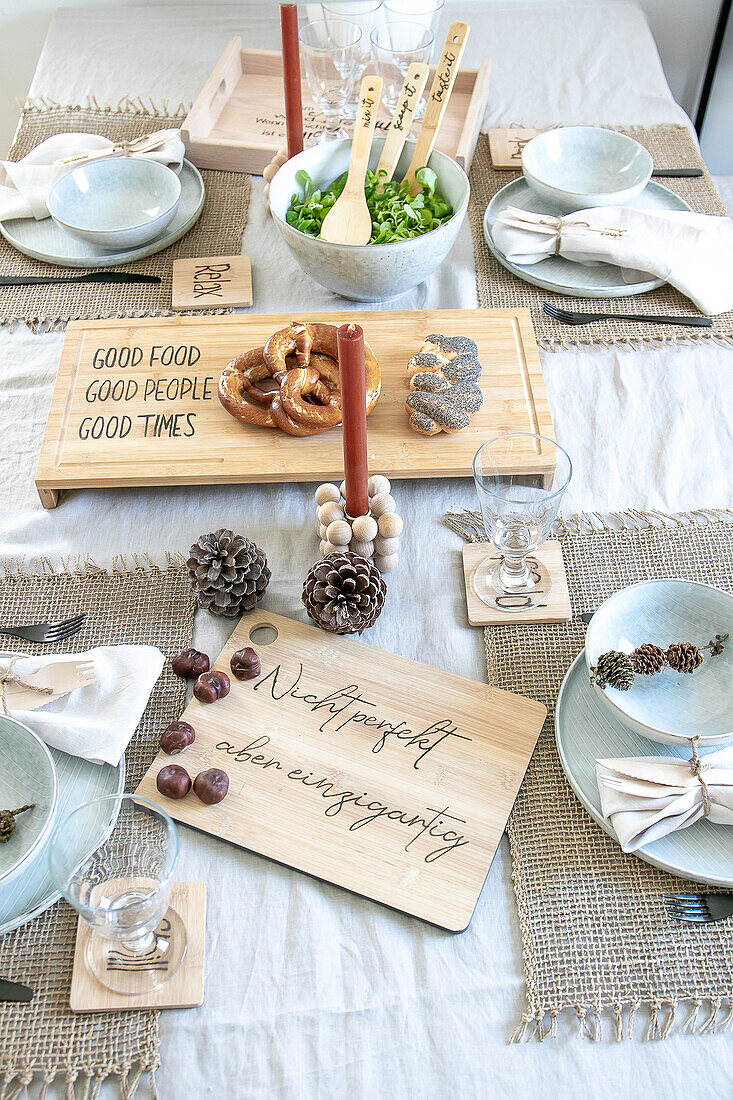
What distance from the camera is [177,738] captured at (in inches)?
31.2

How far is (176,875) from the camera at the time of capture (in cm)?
74

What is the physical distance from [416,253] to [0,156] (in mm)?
1457

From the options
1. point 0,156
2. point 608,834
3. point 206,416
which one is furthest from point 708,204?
point 0,156

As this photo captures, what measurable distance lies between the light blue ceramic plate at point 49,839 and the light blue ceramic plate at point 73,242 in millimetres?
791

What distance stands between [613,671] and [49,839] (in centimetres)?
49

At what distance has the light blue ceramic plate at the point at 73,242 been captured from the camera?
4.27 feet

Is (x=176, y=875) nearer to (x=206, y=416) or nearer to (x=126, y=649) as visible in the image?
(x=126, y=649)

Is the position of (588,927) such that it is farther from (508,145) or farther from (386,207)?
(508,145)

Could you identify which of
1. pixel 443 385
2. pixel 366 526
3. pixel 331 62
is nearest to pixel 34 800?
pixel 366 526

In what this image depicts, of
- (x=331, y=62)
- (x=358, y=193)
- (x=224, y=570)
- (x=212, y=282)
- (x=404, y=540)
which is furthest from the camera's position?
(x=331, y=62)

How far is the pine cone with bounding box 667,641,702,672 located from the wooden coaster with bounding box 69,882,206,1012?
45 centimetres

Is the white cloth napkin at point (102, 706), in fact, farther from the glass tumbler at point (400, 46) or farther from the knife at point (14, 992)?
the glass tumbler at point (400, 46)

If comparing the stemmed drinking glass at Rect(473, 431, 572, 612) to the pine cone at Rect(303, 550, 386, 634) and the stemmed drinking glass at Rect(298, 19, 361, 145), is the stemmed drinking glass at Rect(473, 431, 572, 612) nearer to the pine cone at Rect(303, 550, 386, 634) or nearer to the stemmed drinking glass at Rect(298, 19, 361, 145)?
the pine cone at Rect(303, 550, 386, 634)

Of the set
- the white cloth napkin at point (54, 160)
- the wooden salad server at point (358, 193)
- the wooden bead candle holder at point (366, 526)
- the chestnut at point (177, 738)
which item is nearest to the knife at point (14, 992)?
the chestnut at point (177, 738)
